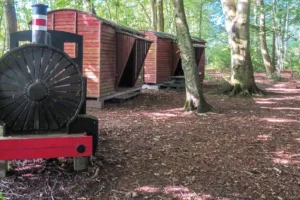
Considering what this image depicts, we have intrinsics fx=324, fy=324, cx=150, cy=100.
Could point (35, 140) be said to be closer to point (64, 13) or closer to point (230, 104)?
point (64, 13)

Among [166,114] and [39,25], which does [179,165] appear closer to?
[39,25]

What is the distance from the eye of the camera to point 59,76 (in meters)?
3.63

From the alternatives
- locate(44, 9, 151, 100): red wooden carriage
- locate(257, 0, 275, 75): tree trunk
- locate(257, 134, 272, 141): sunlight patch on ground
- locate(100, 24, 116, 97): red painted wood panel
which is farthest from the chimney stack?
locate(257, 0, 275, 75): tree trunk

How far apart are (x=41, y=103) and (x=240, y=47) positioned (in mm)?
9951

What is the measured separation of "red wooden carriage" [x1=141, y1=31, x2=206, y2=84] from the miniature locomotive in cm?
1209

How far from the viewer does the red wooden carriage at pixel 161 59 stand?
15.7 m

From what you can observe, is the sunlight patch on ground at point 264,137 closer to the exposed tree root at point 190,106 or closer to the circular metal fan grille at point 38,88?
the exposed tree root at point 190,106

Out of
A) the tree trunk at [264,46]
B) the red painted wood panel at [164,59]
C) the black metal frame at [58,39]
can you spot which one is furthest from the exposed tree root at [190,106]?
the tree trunk at [264,46]

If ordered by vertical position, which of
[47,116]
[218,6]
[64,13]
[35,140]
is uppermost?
[218,6]

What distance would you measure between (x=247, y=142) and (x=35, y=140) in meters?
3.70

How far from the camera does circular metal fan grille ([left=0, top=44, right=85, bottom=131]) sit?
138 inches

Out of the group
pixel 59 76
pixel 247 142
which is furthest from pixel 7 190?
pixel 247 142

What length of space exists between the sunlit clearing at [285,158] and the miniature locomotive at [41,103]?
8.85ft

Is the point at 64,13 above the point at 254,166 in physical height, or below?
above
